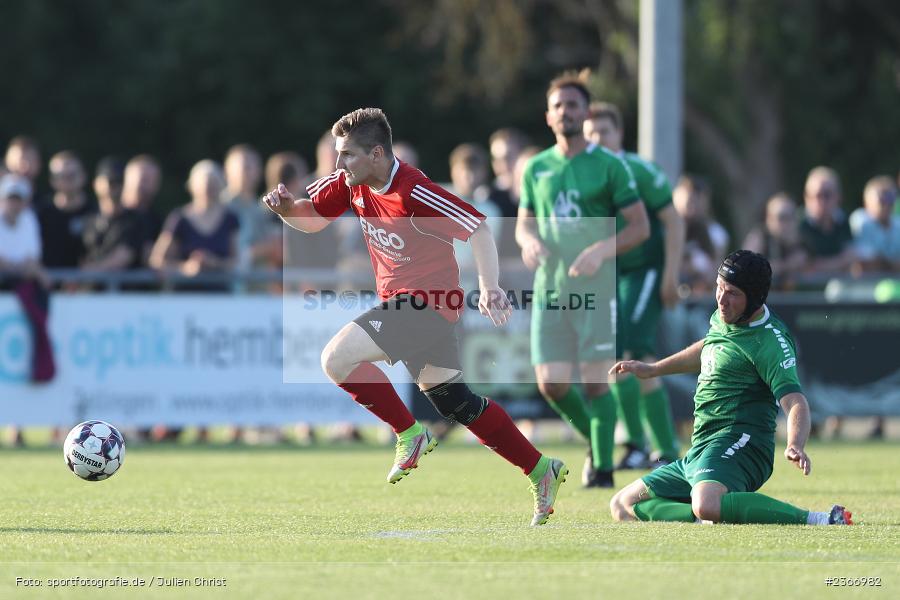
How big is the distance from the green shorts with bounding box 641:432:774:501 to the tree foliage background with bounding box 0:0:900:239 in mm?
19834

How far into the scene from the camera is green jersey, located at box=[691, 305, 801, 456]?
7.92 m

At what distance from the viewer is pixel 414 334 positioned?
8.30m

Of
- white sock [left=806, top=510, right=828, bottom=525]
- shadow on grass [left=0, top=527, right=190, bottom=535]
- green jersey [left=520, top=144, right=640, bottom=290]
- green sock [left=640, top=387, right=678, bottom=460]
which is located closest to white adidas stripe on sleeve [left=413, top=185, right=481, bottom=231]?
shadow on grass [left=0, top=527, right=190, bottom=535]

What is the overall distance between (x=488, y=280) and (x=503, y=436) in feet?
2.78

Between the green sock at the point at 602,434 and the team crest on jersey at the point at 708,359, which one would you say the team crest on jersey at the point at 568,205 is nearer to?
the green sock at the point at 602,434

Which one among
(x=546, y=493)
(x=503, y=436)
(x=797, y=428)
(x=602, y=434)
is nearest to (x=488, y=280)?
(x=503, y=436)

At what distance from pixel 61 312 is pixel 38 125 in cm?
2102

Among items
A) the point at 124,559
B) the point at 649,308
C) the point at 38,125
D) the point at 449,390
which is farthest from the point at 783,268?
the point at 38,125

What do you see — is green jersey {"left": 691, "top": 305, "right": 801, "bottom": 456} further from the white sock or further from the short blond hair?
the short blond hair

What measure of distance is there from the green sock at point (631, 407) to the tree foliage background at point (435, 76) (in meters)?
16.9

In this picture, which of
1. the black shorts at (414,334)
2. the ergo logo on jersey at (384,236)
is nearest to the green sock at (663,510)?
the black shorts at (414,334)

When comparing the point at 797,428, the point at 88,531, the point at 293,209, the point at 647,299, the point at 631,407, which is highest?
the point at 293,209

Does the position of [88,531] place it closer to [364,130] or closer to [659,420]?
[364,130]

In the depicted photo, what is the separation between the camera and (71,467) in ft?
30.6
